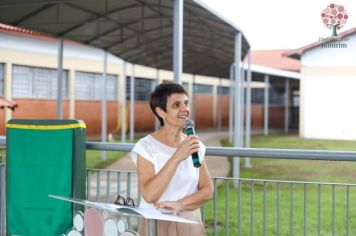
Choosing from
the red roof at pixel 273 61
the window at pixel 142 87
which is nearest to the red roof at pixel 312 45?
the red roof at pixel 273 61

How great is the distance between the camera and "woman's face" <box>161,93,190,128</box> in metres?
2.39

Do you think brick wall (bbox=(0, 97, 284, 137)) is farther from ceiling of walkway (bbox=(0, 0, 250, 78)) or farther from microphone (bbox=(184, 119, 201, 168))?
microphone (bbox=(184, 119, 201, 168))

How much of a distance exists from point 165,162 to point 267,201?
5210mm

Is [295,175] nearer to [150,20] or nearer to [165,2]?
[150,20]

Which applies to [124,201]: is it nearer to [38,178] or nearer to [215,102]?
[38,178]

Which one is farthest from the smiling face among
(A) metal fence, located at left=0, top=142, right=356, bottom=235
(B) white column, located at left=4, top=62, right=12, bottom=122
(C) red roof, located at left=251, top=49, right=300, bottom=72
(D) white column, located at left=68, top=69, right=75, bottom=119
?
(C) red roof, located at left=251, top=49, right=300, bottom=72

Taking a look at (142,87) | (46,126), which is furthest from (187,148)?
(142,87)

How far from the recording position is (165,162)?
2.38m

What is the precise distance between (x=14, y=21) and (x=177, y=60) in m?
3.97

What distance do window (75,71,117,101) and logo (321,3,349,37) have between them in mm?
10936

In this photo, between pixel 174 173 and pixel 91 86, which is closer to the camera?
pixel 174 173

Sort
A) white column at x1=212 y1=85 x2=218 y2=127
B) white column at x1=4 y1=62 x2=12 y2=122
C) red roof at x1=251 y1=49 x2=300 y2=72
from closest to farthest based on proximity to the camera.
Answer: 1. white column at x1=4 y1=62 x2=12 y2=122
2. red roof at x1=251 y1=49 x2=300 y2=72
3. white column at x1=212 y1=85 x2=218 y2=127

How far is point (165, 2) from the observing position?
8.16 metres

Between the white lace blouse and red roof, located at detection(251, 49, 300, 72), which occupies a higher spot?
red roof, located at detection(251, 49, 300, 72)
